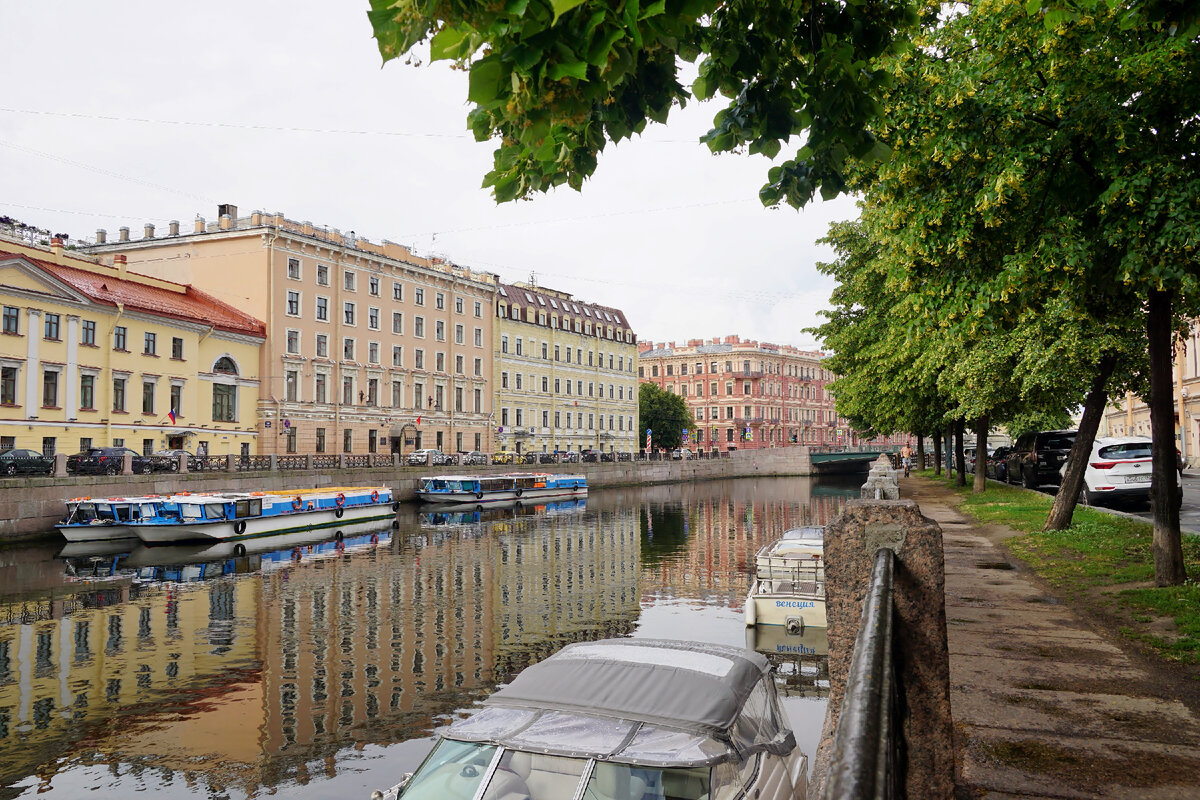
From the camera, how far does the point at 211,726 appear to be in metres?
11.9

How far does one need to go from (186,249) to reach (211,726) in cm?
5187

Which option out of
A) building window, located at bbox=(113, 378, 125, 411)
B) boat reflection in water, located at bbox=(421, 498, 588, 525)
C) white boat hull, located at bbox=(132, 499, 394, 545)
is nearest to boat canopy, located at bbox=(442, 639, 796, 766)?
white boat hull, located at bbox=(132, 499, 394, 545)

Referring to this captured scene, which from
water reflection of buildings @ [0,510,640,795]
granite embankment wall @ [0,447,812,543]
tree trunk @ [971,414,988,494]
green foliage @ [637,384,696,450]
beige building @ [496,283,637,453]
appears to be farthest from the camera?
green foliage @ [637,384,696,450]

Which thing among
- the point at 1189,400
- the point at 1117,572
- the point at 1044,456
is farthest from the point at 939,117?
Answer: the point at 1189,400

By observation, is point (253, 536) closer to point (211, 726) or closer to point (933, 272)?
point (211, 726)

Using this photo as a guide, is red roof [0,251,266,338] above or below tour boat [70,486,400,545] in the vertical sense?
above

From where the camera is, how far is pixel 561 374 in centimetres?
8531

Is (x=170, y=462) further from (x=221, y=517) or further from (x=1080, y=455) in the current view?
(x=1080, y=455)

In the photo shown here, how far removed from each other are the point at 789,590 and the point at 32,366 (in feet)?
123

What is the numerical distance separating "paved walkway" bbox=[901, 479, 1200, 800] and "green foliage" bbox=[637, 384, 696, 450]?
95587 millimetres

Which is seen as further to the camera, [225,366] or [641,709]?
[225,366]

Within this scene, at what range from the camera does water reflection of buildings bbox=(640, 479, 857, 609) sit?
2402 cm

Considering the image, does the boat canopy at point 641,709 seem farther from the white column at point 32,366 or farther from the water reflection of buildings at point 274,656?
the white column at point 32,366

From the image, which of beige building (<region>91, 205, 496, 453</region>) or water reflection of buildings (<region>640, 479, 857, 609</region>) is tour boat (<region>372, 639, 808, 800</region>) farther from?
beige building (<region>91, 205, 496, 453</region>)
